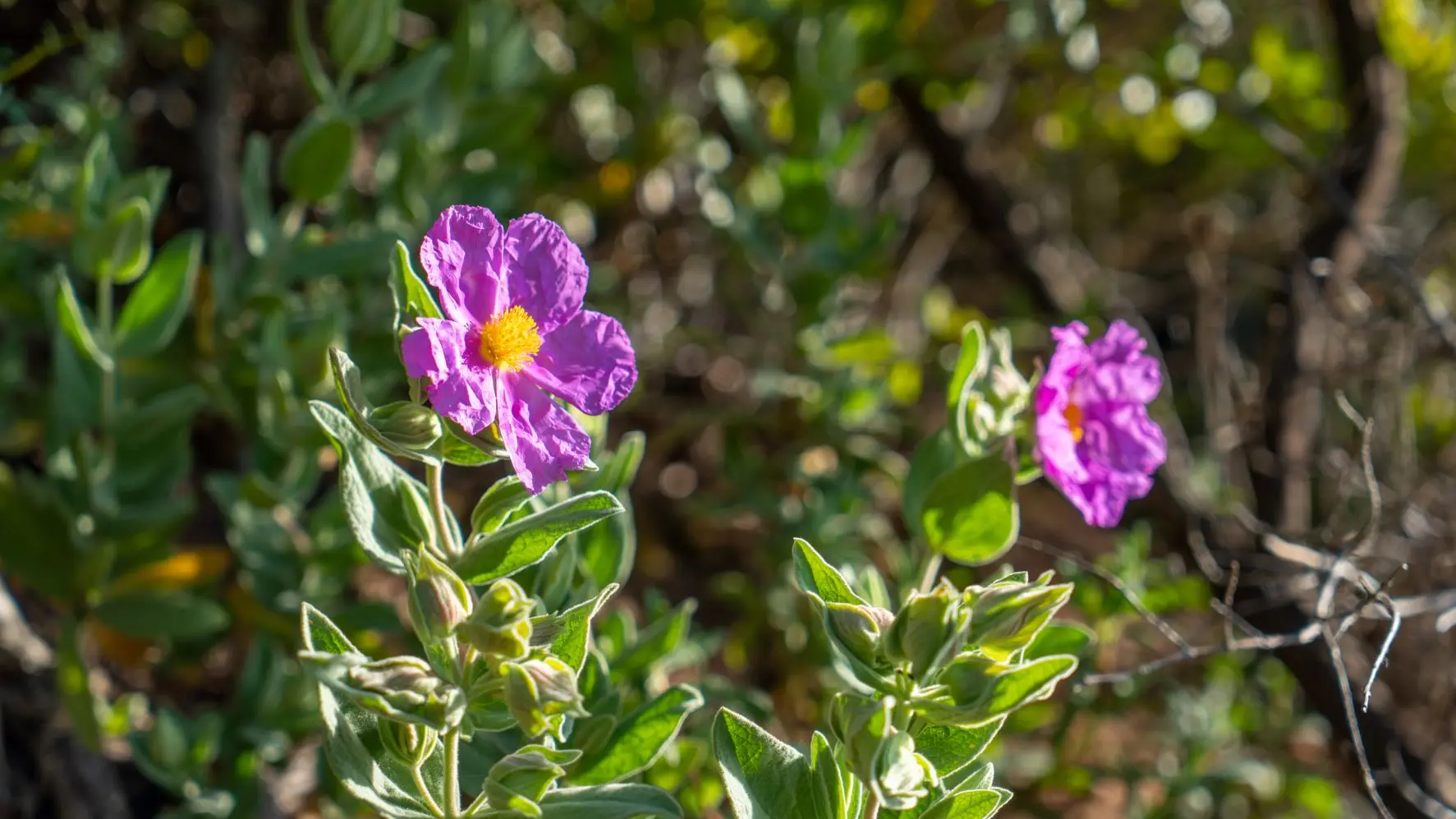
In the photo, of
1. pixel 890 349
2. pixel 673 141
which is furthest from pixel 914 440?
pixel 673 141

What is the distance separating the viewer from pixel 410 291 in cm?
102

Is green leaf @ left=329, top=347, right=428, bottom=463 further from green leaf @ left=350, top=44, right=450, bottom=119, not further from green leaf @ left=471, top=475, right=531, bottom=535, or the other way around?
green leaf @ left=350, top=44, right=450, bottom=119

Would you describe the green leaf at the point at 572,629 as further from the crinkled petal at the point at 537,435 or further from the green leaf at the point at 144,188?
the green leaf at the point at 144,188

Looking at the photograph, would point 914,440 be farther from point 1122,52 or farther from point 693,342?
point 1122,52

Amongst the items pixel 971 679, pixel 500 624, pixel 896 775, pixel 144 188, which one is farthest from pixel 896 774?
pixel 144 188

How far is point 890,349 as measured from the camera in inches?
88.6

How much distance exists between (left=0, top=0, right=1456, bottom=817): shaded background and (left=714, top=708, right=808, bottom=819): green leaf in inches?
19.4

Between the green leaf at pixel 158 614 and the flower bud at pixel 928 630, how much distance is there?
39.2 inches

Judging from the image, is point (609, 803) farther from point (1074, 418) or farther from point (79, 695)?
point (79, 695)

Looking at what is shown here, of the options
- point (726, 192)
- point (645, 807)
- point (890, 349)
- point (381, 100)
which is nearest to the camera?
point (645, 807)

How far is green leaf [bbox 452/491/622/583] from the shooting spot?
105cm

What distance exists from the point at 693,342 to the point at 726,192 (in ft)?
1.03

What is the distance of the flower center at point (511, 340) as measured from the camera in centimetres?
107

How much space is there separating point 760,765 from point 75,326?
0.95 metres
